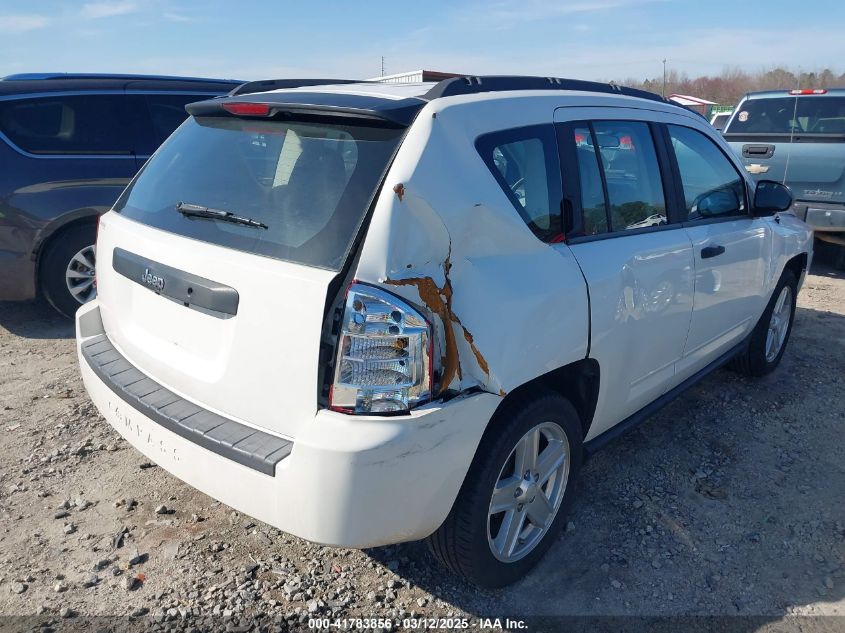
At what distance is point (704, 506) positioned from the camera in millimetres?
3363

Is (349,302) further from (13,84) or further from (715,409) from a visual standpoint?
(13,84)

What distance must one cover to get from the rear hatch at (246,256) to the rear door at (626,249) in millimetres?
973

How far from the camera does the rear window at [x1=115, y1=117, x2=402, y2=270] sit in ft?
7.31

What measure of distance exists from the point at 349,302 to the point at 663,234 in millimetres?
1868

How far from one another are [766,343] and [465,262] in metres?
3.37

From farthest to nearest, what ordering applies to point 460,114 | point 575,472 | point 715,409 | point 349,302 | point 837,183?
point 837,183 → point 715,409 → point 575,472 → point 460,114 → point 349,302

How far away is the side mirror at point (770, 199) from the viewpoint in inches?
163

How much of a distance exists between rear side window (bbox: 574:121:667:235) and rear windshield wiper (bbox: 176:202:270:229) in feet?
4.39

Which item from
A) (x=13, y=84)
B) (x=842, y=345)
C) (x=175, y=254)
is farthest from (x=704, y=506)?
(x=13, y=84)

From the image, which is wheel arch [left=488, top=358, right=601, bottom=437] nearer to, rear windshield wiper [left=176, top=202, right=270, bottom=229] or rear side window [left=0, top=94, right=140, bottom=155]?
rear windshield wiper [left=176, top=202, right=270, bottom=229]

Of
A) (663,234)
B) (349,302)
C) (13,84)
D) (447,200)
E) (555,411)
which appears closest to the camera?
(349,302)

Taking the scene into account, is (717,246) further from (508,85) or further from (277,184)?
(277,184)

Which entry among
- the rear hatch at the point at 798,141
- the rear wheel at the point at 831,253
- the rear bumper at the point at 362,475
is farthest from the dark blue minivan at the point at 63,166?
the rear wheel at the point at 831,253

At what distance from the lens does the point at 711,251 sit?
362cm
